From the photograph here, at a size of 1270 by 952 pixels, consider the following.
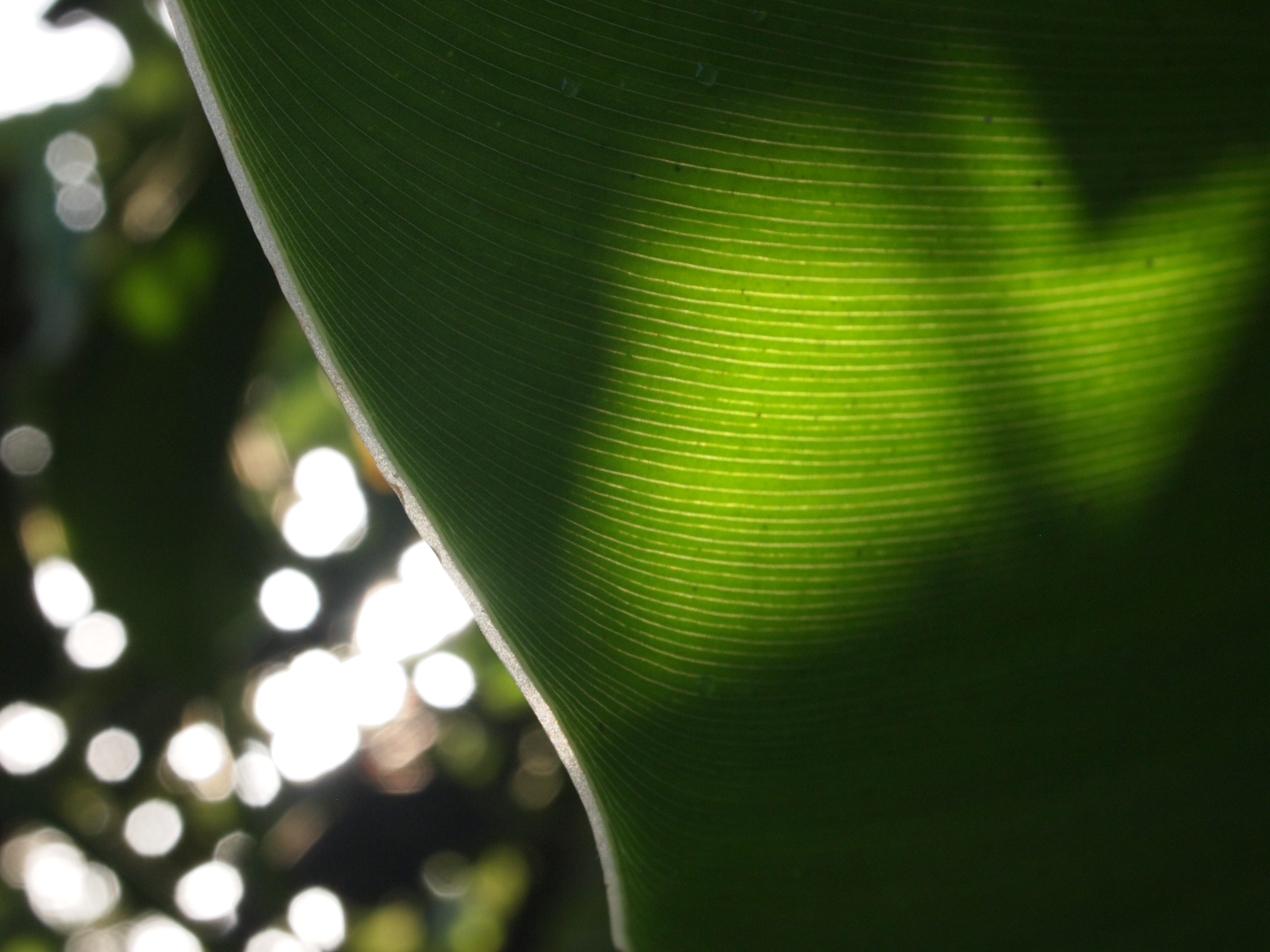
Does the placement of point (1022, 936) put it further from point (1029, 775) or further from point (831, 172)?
point (831, 172)

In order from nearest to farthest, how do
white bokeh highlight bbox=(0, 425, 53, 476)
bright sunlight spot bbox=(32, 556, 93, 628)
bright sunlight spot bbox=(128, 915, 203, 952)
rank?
white bokeh highlight bbox=(0, 425, 53, 476), bright sunlight spot bbox=(32, 556, 93, 628), bright sunlight spot bbox=(128, 915, 203, 952)

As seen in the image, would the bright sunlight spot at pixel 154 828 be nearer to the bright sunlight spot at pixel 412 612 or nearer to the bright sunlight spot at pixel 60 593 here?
the bright sunlight spot at pixel 60 593

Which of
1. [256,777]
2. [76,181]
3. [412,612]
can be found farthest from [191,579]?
[76,181]

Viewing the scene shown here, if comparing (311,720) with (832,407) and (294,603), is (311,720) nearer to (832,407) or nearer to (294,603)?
(294,603)

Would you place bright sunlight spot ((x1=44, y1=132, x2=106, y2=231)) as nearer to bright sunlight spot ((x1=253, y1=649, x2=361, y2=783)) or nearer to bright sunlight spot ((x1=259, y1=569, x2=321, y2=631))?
bright sunlight spot ((x1=259, y1=569, x2=321, y2=631))

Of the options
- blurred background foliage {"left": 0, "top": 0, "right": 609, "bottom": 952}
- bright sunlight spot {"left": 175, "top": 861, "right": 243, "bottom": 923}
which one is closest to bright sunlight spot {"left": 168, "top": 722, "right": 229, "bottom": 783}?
blurred background foliage {"left": 0, "top": 0, "right": 609, "bottom": 952}

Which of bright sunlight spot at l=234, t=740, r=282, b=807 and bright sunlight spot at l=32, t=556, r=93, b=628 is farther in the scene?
bright sunlight spot at l=234, t=740, r=282, b=807

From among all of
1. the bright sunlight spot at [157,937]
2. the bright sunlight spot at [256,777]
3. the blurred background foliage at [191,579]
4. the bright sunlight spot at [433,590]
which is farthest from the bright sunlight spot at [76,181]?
the bright sunlight spot at [157,937]
